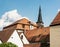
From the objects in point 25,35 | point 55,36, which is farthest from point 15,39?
point 55,36

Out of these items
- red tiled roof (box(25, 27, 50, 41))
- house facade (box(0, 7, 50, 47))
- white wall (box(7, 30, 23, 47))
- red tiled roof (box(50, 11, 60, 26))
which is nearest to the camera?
red tiled roof (box(50, 11, 60, 26))

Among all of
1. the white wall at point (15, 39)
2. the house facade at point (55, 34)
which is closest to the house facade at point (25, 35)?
the white wall at point (15, 39)

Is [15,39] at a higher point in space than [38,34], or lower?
higher

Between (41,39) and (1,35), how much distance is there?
1103 centimetres

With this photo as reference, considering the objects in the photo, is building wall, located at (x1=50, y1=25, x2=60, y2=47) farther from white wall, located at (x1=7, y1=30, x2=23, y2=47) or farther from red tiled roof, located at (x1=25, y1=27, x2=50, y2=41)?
red tiled roof, located at (x1=25, y1=27, x2=50, y2=41)

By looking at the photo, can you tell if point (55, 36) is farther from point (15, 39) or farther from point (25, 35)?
point (25, 35)

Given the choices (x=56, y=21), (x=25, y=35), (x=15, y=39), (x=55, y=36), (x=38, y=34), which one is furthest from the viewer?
(x=38, y=34)

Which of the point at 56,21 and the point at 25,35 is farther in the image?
the point at 25,35

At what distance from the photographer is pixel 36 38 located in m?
63.6

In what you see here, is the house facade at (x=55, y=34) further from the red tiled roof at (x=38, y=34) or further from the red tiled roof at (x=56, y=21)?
the red tiled roof at (x=38, y=34)

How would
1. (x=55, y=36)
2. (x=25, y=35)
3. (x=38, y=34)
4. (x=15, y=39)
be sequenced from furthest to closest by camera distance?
(x=38, y=34), (x=25, y=35), (x=15, y=39), (x=55, y=36)

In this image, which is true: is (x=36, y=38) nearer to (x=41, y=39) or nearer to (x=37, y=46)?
(x=41, y=39)

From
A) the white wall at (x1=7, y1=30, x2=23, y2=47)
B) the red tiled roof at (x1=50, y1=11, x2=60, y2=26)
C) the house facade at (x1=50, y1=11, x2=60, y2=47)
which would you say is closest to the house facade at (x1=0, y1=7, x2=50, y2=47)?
the white wall at (x1=7, y1=30, x2=23, y2=47)

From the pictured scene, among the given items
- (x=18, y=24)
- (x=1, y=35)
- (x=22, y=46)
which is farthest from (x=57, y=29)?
(x=18, y=24)
